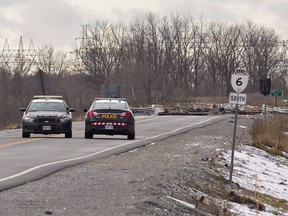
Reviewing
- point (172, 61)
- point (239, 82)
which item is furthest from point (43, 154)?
point (172, 61)

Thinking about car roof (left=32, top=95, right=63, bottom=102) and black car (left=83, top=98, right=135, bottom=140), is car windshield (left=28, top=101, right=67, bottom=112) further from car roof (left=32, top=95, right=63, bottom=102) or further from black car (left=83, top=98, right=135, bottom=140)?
black car (left=83, top=98, right=135, bottom=140)

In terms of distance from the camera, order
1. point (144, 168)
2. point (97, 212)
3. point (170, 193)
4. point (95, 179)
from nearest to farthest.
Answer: point (97, 212) < point (170, 193) < point (95, 179) < point (144, 168)

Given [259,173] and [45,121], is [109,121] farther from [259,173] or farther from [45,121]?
[259,173]

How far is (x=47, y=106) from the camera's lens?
29.3 meters

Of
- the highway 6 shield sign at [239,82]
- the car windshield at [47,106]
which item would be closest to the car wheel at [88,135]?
the car windshield at [47,106]

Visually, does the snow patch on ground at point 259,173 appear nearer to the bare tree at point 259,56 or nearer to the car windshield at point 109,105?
the car windshield at point 109,105

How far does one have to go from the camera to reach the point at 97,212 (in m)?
10.1

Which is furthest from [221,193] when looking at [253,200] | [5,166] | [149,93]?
[149,93]

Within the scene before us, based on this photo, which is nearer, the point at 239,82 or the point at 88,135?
the point at 239,82

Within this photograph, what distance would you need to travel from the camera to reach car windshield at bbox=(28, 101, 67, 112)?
29141 mm

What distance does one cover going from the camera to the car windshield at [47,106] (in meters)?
29.1

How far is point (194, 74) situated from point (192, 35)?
6.20m

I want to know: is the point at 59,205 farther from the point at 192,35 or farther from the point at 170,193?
the point at 192,35

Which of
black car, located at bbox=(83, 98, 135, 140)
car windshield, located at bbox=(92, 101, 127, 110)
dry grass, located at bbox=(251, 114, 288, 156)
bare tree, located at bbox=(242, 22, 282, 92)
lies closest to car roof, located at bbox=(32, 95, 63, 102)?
car windshield, located at bbox=(92, 101, 127, 110)
